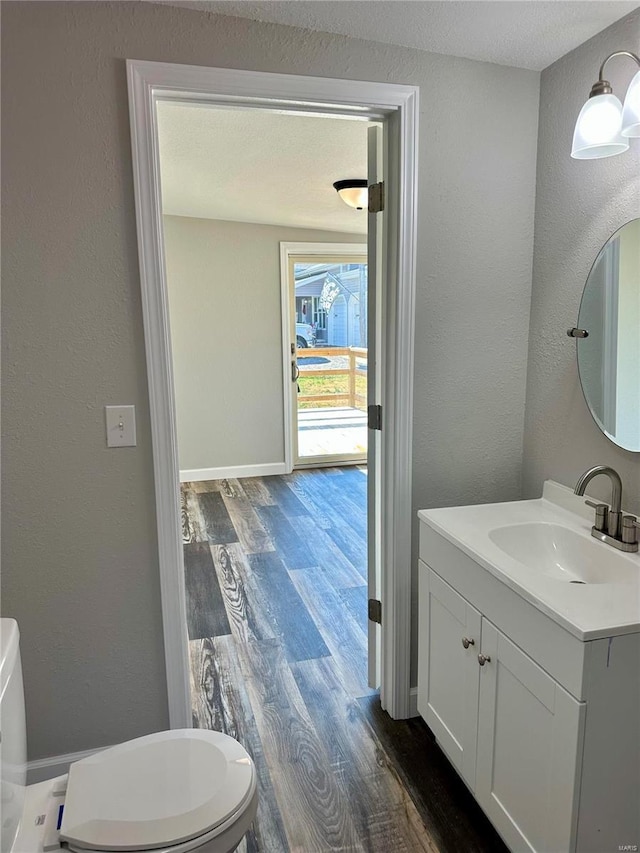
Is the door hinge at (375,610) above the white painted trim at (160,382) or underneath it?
underneath

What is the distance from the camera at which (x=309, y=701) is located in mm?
2260

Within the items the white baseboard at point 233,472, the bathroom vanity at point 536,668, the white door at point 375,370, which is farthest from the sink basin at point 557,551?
the white baseboard at point 233,472

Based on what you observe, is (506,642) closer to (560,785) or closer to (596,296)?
(560,785)

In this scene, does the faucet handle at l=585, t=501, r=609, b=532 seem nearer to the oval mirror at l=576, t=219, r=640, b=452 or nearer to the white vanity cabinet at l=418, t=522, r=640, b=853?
the oval mirror at l=576, t=219, r=640, b=452

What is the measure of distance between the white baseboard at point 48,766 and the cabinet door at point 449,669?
43.4 inches

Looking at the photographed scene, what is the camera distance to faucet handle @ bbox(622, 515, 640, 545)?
153cm

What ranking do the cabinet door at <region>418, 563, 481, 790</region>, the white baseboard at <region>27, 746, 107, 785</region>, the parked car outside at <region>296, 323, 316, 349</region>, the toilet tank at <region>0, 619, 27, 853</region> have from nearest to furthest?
the toilet tank at <region>0, 619, 27, 853</region> → the cabinet door at <region>418, 563, 481, 790</region> → the white baseboard at <region>27, 746, 107, 785</region> → the parked car outside at <region>296, 323, 316, 349</region>

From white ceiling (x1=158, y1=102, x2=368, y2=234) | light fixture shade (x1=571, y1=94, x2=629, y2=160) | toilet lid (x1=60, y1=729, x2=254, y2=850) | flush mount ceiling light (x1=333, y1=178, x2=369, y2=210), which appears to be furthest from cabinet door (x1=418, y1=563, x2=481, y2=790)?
flush mount ceiling light (x1=333, y1=178, x2=369, y2=210)

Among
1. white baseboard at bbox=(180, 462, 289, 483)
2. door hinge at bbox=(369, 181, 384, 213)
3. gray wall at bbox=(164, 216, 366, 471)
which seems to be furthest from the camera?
white baseboard at bbox=(180, 462, 289, 483)

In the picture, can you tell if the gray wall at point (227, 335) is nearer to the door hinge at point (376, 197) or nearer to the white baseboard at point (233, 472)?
the white baseboard at point (233, 472)

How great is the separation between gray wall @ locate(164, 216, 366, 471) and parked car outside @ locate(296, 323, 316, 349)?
0.84ft

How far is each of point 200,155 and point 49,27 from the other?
5.24 ft

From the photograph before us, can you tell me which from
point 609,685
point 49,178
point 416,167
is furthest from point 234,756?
point 416,167

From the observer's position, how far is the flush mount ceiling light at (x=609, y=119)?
1.40 m
